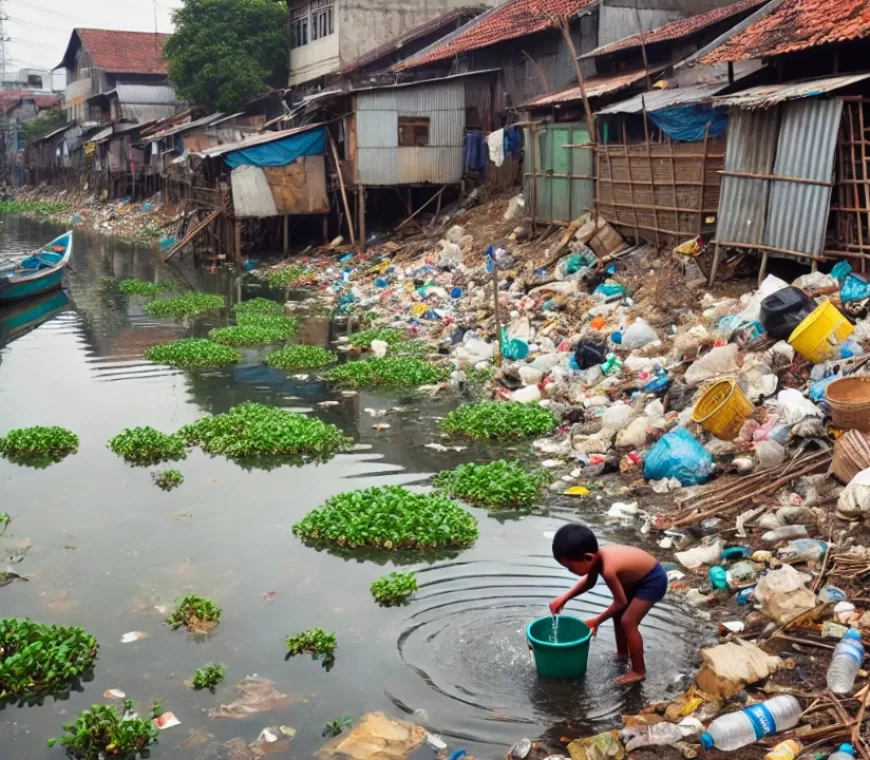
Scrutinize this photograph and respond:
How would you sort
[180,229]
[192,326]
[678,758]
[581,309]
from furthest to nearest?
1. [180,229]
2. [192,326]
3. [581,309]
4. [678,758]

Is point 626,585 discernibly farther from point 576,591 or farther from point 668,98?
point 668,98

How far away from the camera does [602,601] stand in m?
6.69

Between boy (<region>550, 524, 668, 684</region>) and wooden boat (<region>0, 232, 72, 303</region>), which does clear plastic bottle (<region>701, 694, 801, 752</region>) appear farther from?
wooden boat (<region>0, 232, 72, 303</region>)

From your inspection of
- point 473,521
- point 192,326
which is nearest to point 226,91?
point 192,326

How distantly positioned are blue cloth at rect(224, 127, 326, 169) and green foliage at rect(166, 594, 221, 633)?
19150 mm

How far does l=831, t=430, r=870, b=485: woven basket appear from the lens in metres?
6.87

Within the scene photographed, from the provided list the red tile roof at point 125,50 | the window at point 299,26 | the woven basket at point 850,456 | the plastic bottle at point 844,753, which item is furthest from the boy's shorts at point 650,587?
the red tile roof at point 125,50

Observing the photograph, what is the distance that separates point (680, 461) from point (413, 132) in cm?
1747

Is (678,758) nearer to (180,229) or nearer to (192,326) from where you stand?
(192,326)

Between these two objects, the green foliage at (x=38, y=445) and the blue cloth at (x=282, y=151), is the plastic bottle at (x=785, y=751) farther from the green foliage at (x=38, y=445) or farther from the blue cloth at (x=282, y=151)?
the blue cloth at (x=282, y=151)

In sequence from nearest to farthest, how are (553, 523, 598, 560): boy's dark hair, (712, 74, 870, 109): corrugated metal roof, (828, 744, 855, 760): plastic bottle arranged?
(828, 744, 855, 760): plastic bottle → (553, 523, 598, 560): boy's dark hair → (712, 74, 870, 109): corrugated metal roof

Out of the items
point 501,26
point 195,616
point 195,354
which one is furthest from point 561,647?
point 501,26

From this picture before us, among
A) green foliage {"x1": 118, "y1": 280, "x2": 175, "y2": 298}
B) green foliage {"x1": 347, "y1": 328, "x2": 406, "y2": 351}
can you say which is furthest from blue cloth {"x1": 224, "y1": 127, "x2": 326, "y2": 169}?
green foliage {"x1": 347, "y1": 328, "x2": 406, "y2": 351}

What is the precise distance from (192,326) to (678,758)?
48.9 feet
